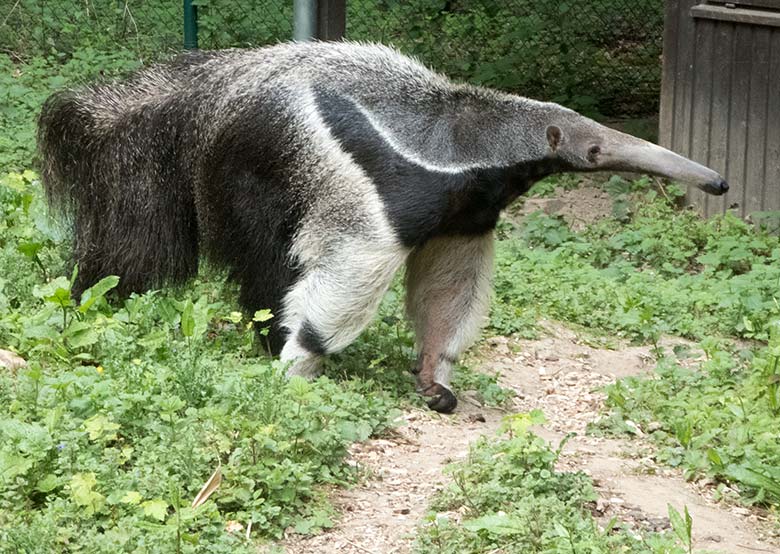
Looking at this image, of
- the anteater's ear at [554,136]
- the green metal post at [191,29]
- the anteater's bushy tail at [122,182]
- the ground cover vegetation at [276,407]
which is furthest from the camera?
the green metal post at [191,29]

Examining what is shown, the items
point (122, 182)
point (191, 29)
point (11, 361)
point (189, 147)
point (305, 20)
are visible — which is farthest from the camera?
point (191, 29)

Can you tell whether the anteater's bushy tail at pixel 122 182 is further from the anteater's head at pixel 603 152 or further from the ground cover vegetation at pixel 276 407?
the anteater's head at pixel 603 152

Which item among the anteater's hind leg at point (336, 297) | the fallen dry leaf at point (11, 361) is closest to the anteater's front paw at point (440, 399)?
the anteater's hind leg at point (336, 297)

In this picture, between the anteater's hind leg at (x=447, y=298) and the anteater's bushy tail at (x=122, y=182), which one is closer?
the anteater's hind leg at (x=447, y=298)

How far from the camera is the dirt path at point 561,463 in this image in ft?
14.8

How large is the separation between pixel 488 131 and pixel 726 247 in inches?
145

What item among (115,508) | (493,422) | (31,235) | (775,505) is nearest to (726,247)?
(493,422)

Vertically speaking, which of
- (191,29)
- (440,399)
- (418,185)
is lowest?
Answer: (440,399)

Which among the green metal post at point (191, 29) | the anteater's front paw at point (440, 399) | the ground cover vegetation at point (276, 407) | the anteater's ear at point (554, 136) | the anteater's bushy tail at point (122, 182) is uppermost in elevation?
the green metal post at point (191, 29)

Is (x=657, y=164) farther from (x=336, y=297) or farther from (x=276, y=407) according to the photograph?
(x=276, y=407)

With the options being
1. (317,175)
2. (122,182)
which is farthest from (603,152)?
(122,182)

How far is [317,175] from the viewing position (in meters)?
5.92

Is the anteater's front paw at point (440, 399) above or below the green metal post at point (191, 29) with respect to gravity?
below

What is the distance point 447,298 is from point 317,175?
1.00 m
